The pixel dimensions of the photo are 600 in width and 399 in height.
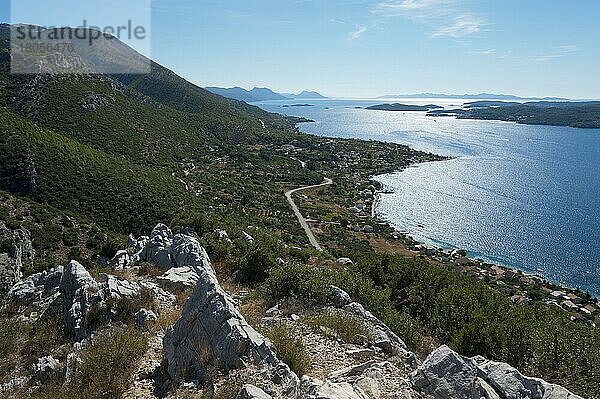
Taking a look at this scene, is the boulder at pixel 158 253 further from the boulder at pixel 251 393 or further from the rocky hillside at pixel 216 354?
the boulder at pixel 251 393

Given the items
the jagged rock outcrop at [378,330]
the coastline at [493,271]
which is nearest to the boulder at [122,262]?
the jagged rock outcrop at [378,330]

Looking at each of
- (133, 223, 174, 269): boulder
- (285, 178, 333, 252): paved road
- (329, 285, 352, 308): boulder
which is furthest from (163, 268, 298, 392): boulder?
(285, 178, 333, 252): paved road

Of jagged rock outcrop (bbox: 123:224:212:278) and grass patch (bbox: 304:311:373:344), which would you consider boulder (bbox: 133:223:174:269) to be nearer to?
jagged rock outcrop (bbox: 123:224:212:278)

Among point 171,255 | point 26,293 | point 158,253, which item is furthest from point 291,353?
point 26,293

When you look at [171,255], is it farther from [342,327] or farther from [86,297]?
[342,327]

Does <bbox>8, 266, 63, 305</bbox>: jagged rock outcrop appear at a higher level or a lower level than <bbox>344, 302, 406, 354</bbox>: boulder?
lower

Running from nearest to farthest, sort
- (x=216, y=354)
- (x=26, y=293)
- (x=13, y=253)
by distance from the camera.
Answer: (x=216, y=354) → (x=26, y=293) → (x=13, y=253)

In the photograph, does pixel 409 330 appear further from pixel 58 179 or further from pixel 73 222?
pixel 58 179
